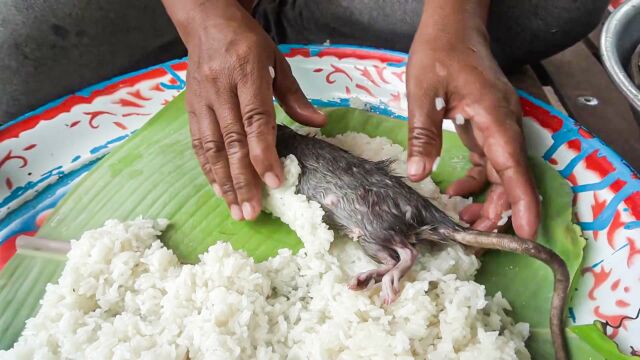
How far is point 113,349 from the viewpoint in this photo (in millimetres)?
1458

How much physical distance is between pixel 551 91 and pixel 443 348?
2033 mm

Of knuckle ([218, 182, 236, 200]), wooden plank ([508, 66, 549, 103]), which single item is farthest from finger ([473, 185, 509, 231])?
wooden plank ([508, 66, 549, 103])

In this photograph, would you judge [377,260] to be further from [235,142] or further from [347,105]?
[347,105]

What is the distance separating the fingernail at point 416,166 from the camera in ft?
5.14

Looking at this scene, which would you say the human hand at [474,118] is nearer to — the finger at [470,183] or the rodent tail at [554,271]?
the finger at [470,183]

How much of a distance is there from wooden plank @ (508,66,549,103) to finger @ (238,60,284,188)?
172 centimetres

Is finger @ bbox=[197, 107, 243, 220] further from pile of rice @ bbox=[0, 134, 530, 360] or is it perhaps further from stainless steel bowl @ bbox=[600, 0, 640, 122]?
stainless steel bowl @ bbox=[600, 0, 640, 122]

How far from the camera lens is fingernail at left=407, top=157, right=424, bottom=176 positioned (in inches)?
61.7

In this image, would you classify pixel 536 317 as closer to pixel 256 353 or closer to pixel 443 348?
pixel 443 348

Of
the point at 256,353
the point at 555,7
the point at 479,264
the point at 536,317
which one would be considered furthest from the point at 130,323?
the point at 555,7

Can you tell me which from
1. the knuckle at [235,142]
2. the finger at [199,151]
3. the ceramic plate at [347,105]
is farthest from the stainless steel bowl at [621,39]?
the finger at [199,151]

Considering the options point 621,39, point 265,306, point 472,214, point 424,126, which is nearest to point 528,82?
point 621,39

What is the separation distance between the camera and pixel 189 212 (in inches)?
74.5

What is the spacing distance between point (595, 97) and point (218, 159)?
2.15 m
